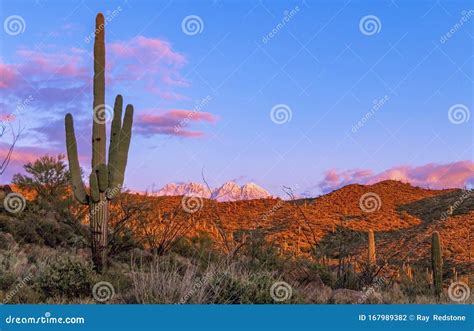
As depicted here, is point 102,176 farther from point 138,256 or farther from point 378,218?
point 378,218

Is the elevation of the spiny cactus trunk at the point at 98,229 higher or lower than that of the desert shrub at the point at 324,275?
higher

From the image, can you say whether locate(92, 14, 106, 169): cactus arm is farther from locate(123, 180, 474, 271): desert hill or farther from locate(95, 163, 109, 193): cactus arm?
locate(123, 180, 474, 271): desert hill

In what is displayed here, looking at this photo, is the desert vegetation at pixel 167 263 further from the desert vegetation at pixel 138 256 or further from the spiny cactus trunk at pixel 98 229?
the spiny cactus trunk at pixel 98 229

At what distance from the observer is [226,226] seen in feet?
108

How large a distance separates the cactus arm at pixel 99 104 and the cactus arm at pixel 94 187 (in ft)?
1.00

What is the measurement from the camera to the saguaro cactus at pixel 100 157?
49.0 ft

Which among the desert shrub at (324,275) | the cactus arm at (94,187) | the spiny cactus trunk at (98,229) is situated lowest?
the desert shrub at (324,275)

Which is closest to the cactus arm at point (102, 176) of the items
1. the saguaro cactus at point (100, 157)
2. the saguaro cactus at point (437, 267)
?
the saguaro cactus at point (100, 157)

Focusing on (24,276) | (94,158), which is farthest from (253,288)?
(94,158)

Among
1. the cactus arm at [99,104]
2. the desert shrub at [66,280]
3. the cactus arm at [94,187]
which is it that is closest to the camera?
the desert shrub at [66,280]

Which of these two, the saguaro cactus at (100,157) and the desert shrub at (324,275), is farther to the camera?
the saguaro cactus at (100,157)

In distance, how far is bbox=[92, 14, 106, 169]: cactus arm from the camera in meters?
15.0

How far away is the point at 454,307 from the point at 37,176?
17.9 metres

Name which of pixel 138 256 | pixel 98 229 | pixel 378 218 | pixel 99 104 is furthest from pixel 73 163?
pixel 378 218
